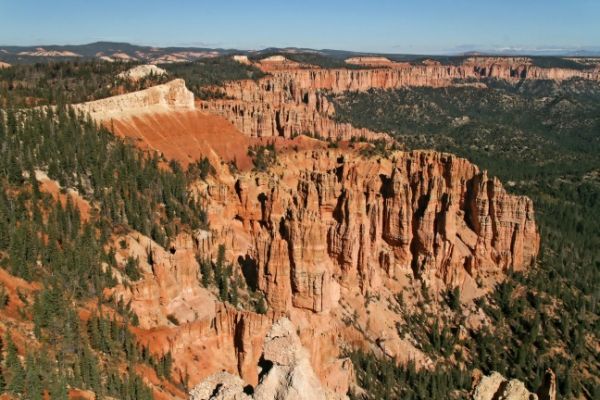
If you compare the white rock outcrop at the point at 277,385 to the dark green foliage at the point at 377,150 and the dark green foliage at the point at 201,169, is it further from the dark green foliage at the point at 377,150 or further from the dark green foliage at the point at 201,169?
the dark green foliage at the point at 377,150

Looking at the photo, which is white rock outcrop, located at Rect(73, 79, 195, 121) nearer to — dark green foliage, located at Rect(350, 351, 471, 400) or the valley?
the valley

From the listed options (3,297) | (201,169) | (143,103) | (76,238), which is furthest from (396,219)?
(3,297)

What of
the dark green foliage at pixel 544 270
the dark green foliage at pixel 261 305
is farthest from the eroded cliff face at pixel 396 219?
the dark green foliage at pixel 544 270

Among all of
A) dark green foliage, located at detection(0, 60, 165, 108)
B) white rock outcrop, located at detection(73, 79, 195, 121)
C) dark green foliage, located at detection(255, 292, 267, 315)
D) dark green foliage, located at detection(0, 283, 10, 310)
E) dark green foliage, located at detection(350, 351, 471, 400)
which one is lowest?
dark green foliage, located at detection(350, 351, 471, 400)

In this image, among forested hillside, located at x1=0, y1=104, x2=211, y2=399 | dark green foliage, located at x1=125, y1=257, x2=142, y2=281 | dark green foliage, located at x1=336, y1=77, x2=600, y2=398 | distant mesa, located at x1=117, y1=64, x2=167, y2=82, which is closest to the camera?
forested hillside, located at x1=0, y1=104, x2=211, y2=399

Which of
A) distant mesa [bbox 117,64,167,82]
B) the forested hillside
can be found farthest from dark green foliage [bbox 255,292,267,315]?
distant mesa [bbox 117,64,167,82]

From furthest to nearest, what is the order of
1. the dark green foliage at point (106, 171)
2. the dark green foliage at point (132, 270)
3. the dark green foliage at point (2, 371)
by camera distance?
the dark green foliage at point (106, 171) < the dark green foliage at point (132, 270) < the dark green foliage at point (2, 371)

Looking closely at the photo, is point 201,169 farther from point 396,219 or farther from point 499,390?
point 499,390

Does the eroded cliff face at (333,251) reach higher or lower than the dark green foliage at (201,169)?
lower

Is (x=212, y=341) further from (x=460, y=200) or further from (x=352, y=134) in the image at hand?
(x=352, y=134)

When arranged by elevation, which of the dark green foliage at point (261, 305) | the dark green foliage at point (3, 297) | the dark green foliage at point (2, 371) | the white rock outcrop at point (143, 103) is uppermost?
the white rock outcrop at point (143, 103)
